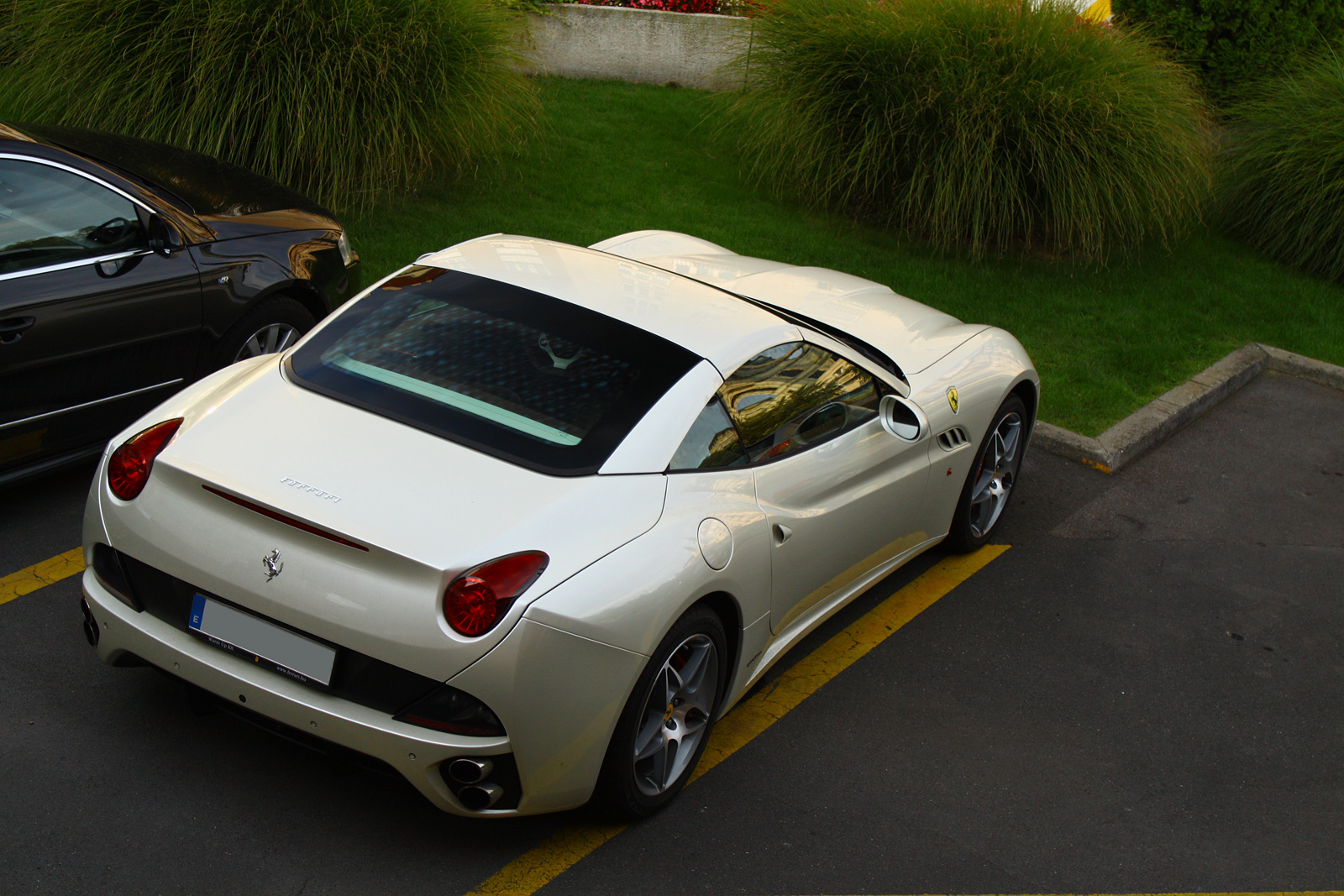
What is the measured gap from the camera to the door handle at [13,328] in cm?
407

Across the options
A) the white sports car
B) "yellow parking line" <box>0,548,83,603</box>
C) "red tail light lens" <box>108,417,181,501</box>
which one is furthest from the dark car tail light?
"yellow parking line" <box>0,548,83,603</box>

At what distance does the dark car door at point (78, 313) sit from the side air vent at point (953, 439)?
3.20 m

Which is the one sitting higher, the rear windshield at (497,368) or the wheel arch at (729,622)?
the rear windshield at (497,368)

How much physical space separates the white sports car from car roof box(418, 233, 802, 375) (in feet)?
0.05

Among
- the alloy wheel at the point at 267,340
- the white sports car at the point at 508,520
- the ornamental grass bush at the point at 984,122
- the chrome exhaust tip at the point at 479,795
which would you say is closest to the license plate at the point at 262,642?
the white sports car at the point at 508,520

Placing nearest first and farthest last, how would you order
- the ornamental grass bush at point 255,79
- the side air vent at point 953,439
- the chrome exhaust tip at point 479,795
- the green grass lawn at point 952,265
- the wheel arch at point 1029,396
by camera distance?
the chrome exhaust tip at point 479,795, the side air vent at point 953,439, the wheel arch at point 1029,396, the ornamental grass bush at point 255,79, the green grass lawn at point 952,265

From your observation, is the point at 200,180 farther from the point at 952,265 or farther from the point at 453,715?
the point at 952,265

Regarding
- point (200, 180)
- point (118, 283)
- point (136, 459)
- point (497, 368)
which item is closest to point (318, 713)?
point (136, 459)

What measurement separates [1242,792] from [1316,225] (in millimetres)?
7682

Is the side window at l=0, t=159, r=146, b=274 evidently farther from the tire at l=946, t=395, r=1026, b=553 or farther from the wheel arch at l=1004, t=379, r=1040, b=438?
the wheel arch at l=1004, t=379, r=1040, b=438

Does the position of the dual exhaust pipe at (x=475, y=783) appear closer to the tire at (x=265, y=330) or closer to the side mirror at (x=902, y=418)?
the side mirror at (x=902, y=418)

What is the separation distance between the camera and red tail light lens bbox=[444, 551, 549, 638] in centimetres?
266

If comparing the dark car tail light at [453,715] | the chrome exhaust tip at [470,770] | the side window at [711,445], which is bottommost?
the chrome exhaust tip at [470,770]

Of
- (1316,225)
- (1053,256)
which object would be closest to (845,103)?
(1053,256)
